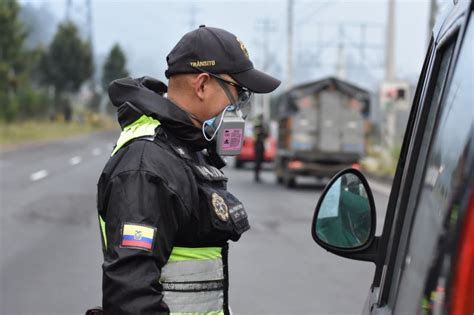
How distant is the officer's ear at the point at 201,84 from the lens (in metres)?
2.57

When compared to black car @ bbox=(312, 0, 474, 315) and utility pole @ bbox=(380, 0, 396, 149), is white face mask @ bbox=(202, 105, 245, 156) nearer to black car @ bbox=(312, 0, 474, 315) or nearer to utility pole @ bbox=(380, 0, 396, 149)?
black car @ bbox=(312, 0, 474, 315)

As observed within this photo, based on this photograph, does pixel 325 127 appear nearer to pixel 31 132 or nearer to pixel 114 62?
pixel 31 132

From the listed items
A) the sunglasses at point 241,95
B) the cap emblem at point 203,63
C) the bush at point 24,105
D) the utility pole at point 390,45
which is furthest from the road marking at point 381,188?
the bush at point 24,105

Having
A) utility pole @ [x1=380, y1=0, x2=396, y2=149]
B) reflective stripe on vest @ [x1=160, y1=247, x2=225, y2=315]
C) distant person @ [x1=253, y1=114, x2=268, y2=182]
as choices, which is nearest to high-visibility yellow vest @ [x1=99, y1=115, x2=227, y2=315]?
reflective stripe on vest @ [x1=160, y1=247, x2=225, y2=315]

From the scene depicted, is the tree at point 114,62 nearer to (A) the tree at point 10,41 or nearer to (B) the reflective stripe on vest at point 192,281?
(A) the tree at point 10,41

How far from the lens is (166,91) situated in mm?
2926

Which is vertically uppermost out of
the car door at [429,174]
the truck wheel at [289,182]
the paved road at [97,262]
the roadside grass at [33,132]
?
the car door at [429,174]

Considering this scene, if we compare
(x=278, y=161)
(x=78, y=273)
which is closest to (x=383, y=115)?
(x=278, y=161)

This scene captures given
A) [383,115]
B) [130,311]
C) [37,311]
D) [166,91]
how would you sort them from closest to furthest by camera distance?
[130,311] → [166,91] → [37,311] → [383,115]

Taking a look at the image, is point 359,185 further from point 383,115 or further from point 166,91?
point 383,115

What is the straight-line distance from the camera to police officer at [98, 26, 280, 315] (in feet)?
7.47

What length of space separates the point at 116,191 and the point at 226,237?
1.24 ft

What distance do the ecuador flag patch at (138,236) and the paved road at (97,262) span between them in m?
4.74

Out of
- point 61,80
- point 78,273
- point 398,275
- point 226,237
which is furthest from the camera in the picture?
point 61,80
